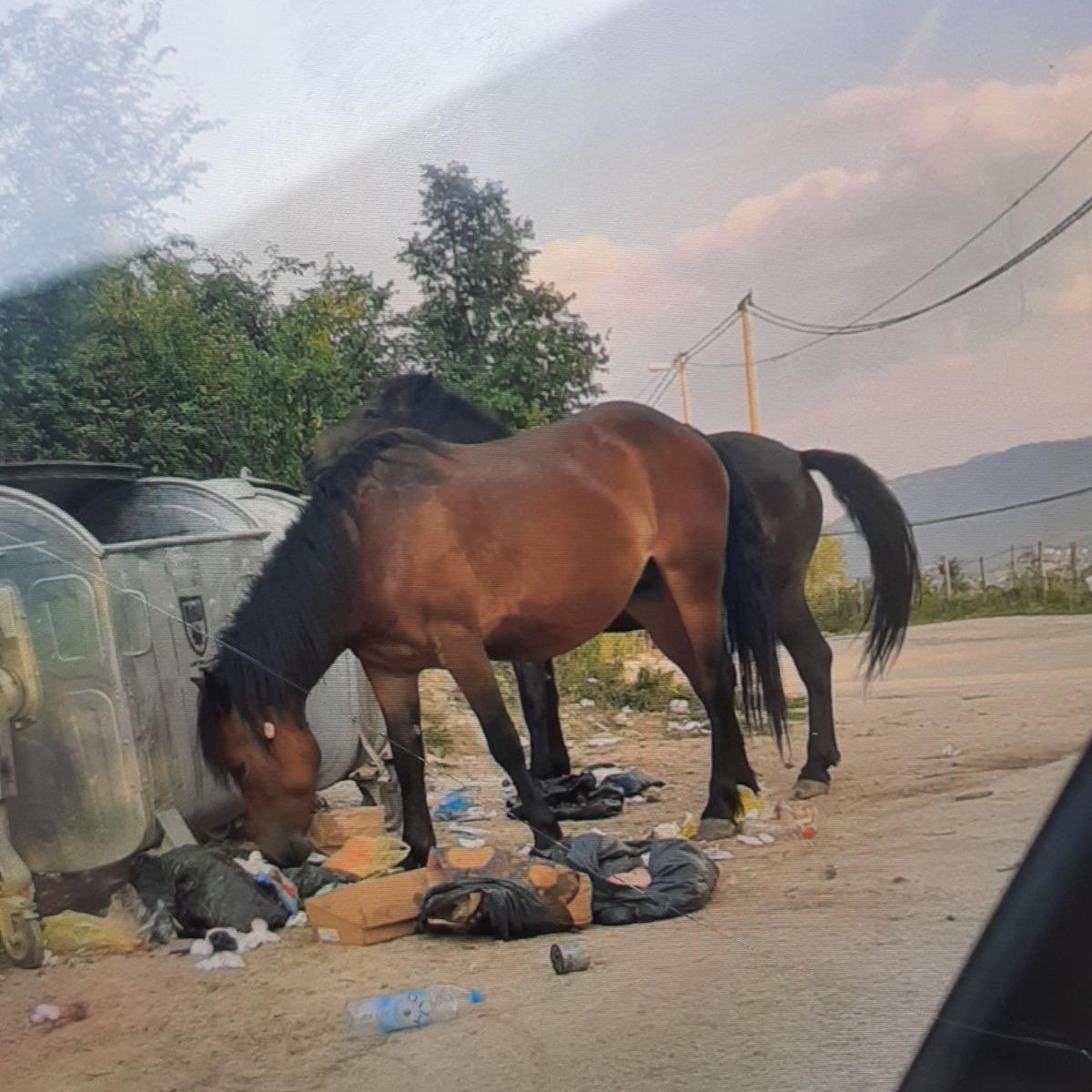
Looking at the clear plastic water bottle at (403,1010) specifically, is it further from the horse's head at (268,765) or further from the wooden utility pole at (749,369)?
the wooden utility pole at (749,369)

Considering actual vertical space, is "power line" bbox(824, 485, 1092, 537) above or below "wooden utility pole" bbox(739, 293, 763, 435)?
below

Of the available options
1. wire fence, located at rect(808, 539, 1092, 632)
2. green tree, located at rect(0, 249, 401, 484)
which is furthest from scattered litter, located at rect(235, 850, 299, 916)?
wire fence, located at rect(808, 539, 1092, 632)

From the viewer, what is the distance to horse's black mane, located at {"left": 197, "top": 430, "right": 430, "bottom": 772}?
1992mm

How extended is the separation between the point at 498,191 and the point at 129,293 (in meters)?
0.62

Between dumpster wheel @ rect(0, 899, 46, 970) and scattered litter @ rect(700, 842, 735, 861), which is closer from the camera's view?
dumpster wheel @ rect(0, 899, 46, 970)

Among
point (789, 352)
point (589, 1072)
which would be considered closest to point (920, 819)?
point (589, 1072)

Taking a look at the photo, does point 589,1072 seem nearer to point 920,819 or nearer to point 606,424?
point 920,819

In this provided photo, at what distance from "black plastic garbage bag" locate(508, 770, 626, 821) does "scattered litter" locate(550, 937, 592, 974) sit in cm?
21

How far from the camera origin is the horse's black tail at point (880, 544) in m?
1.98

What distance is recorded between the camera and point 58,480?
192 centimetres

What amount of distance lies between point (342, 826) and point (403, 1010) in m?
0.32

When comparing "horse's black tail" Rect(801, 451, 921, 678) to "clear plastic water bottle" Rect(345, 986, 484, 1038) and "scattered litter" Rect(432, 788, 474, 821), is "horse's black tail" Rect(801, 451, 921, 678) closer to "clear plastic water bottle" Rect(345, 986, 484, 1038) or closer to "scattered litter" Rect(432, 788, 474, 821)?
"scattered litter" Rect(432, 788, 474, 821)

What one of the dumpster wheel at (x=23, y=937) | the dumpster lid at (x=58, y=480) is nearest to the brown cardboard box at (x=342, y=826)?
the dumpster wheel at (x=23, y=937)

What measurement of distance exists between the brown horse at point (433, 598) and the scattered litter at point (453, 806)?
3 cm
